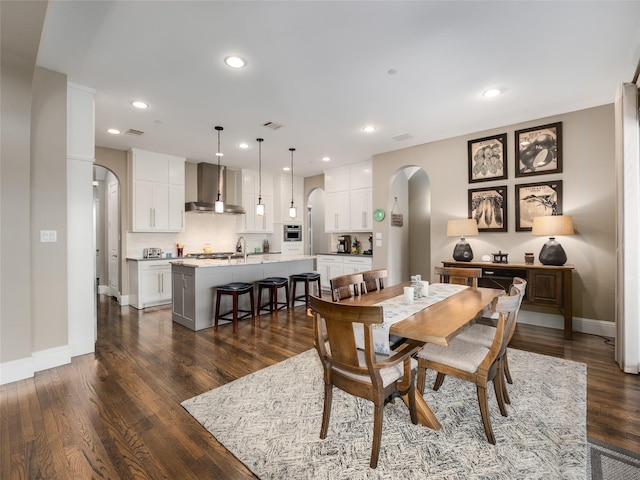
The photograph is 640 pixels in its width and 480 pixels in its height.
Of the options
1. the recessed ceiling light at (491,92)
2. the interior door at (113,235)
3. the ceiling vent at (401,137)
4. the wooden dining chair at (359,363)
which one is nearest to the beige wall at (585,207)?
the ceiling vent at (401,137)

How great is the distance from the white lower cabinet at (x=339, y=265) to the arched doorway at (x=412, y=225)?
72 cm

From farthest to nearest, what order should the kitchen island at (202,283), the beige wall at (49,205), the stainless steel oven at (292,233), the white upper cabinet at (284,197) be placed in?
1. the stainless steel oven at (292,233)
2. the white upper cabinet at (284,197)
3. the kitchen island at (202,283)
4. the beige wall at (49,205)

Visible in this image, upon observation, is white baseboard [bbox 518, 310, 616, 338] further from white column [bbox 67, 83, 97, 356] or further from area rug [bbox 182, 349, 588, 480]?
white column [bbox 67, 83, 97, 356]

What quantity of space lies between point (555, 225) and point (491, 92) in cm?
179

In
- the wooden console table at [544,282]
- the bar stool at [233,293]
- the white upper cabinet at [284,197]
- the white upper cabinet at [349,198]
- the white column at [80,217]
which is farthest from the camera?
the white upper cabinet at [284,197]

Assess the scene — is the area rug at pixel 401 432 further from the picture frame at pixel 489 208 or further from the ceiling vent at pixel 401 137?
the ceiling vent at pixel 401 137

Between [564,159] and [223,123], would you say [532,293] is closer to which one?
[564,159]

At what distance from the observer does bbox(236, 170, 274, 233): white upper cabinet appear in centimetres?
704

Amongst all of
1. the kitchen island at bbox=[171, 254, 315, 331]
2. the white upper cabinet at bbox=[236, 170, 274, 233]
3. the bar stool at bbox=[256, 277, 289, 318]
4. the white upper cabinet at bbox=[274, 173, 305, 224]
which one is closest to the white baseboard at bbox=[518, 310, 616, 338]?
the bar stool at bbox=[256, 277, 289, 318]

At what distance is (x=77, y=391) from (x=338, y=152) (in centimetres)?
495

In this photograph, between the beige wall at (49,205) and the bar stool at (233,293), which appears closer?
the beige wall at (49,205)

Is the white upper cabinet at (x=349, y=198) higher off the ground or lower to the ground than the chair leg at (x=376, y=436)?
higher

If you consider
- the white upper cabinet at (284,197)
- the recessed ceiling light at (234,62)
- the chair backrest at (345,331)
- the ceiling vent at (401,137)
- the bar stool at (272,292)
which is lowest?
the bar stool at (272,292)

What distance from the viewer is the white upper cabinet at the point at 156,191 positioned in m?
5.37
